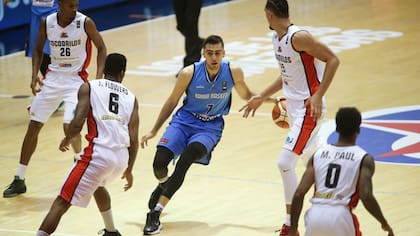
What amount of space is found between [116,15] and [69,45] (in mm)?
10960

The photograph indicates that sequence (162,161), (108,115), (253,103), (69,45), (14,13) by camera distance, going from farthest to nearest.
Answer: (14,13) → (69,45) → (162,161) → (253,103) → (108,115)

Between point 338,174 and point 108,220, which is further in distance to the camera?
point 108,220

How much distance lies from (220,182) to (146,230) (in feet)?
5.44

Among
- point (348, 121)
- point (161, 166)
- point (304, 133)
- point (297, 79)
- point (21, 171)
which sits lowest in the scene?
point (21, 171)

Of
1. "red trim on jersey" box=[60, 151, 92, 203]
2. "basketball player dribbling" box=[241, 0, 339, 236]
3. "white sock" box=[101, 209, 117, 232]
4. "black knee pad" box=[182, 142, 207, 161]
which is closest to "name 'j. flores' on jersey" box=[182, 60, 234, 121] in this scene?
"black knee pad" box=[182, 142, 207, 161]

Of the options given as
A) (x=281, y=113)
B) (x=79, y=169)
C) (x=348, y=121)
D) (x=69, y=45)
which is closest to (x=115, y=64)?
(x=79, y=169)

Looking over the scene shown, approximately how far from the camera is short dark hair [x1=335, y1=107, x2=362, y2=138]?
21.4ft

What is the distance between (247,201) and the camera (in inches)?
388

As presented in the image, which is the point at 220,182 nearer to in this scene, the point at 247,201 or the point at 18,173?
the point at 247,201

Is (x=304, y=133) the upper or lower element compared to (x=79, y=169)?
upper

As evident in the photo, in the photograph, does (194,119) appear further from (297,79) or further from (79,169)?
(79,169)

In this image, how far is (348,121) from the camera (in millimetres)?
6523

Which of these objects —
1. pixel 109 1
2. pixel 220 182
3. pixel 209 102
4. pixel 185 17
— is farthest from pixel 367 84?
pixel 109 1

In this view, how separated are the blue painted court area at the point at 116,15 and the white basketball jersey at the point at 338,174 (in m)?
11.9
